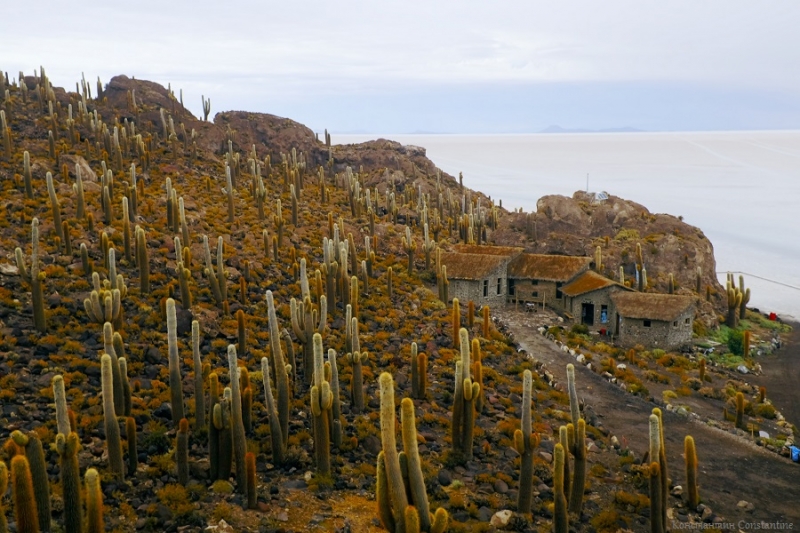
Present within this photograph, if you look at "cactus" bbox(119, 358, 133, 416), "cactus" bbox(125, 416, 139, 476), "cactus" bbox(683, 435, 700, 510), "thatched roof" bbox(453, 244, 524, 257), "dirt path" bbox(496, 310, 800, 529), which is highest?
"thatched roof" bbox(453, 244, 524, 257)

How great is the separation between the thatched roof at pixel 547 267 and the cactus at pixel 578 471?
25120 millimetres

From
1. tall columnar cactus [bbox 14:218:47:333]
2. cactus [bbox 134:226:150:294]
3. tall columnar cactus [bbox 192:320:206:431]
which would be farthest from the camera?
cactus [bbox 134:226:150:294]

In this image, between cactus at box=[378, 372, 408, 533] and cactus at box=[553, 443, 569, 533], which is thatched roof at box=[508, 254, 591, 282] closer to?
cactus at box=[553, 443, 569, 533]

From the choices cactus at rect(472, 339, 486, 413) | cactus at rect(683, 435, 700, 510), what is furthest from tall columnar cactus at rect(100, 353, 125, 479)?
cactus at rect(683, 435, 700, 510)

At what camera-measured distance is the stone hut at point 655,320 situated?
119ft

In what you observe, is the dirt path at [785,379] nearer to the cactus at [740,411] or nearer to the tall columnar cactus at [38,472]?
the cactus at [740,411]

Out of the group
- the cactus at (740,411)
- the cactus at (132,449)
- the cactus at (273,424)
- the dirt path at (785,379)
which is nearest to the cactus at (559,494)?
the cactus at (273,424)

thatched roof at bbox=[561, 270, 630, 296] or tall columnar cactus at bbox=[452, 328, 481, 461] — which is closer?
tall columnar cactus at bbox=[452, 328, 481, 461]

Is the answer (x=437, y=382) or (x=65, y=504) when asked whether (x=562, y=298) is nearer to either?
(x=437, y=382)

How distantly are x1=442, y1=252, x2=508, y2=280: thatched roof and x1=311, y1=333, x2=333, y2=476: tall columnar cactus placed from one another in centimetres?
2402

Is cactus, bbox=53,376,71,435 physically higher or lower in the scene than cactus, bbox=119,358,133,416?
higher

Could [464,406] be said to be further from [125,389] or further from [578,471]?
[125,389]

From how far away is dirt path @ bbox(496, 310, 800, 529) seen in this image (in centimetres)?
1912

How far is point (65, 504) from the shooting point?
13.2m
